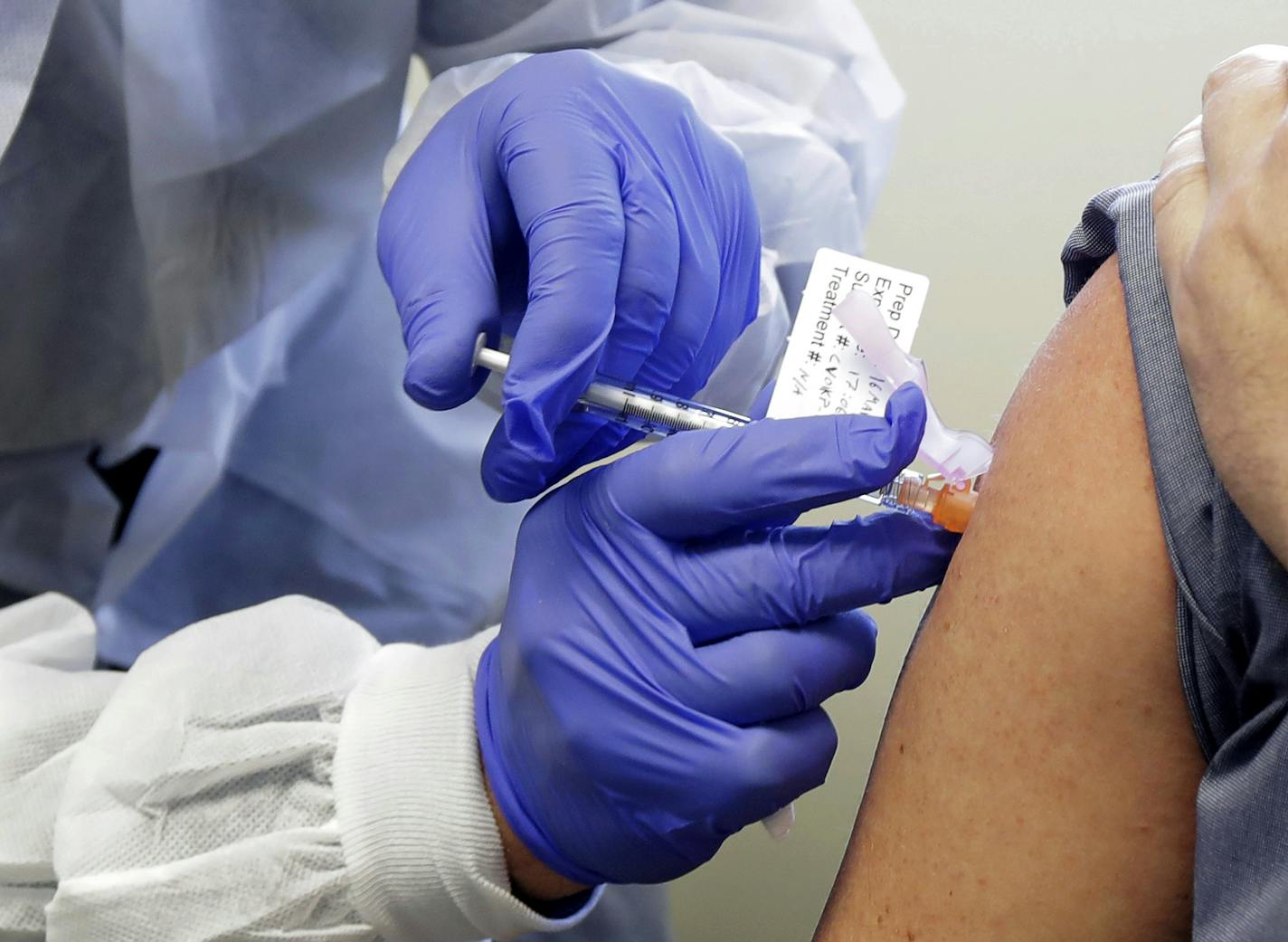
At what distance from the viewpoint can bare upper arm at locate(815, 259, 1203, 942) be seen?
552 mm

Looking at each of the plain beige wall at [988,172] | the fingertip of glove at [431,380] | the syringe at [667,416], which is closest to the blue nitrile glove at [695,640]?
the syringe at [667,416]

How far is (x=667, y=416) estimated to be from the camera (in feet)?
2.63

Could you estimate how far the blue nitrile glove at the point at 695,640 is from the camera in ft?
2.34

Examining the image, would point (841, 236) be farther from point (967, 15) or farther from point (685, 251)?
point (967, 15)

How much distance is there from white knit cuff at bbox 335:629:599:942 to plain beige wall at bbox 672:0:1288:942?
36.2 inches

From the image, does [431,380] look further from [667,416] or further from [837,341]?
[837,341]

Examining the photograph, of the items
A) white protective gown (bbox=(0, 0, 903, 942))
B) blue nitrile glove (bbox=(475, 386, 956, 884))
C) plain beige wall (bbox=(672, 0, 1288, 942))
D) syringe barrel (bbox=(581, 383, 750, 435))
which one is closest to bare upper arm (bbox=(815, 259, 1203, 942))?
blue nitrile glove (bbox=(475, 386, 956, 884))

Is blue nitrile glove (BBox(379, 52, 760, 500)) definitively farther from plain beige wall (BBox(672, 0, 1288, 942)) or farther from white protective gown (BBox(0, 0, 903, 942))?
plain beige wall (BBox(672, 0, 1288, 942))

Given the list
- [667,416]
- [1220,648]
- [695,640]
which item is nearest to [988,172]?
[667,416]

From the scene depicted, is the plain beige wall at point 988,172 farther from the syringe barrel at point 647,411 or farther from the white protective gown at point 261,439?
the syringe barrel at point 647,411

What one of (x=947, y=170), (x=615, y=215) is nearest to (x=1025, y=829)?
(x=615, y=215)

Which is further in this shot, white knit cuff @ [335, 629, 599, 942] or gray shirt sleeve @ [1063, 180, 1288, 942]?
white knit cuff @ [335, 629, 599, 942]

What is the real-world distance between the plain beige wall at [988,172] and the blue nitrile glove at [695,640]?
2.97 feet

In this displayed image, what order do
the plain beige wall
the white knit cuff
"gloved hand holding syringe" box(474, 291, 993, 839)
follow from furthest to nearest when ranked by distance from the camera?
the plain beige wall
the white knit cuff
"gloved hand holding syringe" box(474, 291, 993, 839)
